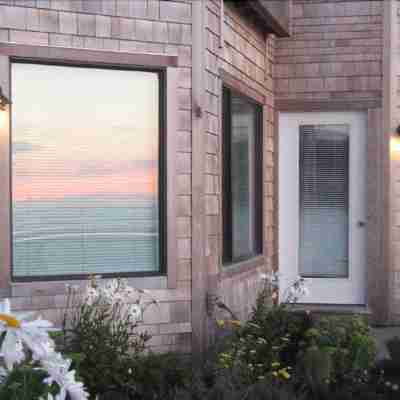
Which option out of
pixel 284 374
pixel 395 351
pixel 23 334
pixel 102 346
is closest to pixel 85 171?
pixel 102 346

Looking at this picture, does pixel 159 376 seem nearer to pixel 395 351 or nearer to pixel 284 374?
pixel 284 374

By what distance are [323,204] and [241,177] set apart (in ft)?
4.66

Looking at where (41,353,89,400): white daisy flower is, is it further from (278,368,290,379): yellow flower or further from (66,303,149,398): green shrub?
(278,368,290,379): yellow flower

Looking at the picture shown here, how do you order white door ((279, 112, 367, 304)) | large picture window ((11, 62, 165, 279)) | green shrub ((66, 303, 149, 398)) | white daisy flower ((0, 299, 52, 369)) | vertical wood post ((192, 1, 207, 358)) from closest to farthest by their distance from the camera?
white daisy flower ((0, 299, 52, 369))
green shrub ((66, 303, 149, 398))
large picture window ((11, 62, 165, 279))
vertical wood post ((192, 1, 207, 358))
white door ((279, 112, 367, 304))

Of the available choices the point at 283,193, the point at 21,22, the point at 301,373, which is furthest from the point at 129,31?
the point at 283,193

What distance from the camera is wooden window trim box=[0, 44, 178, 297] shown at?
17.0ft

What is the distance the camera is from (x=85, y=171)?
5.57 meters

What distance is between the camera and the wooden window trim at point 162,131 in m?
5.17

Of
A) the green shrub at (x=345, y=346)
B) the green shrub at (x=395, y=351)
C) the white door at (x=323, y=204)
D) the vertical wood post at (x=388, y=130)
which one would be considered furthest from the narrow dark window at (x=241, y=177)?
the green shrub at (x=395, y=351)

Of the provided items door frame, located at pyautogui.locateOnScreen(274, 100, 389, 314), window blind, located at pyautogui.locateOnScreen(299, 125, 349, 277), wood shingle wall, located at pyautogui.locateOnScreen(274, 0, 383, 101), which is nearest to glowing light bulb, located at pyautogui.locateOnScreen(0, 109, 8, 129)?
wood shingle wall, located at pyautogui.locateOnScreen(274, 0, 383, 101)

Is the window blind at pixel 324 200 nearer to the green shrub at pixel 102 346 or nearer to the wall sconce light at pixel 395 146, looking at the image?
the wall sconce light at pixel 395 146

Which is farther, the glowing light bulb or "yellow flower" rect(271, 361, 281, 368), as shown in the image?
the glowing light bulb

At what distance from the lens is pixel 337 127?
8219 millimetres

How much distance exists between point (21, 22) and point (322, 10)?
3907 mm
